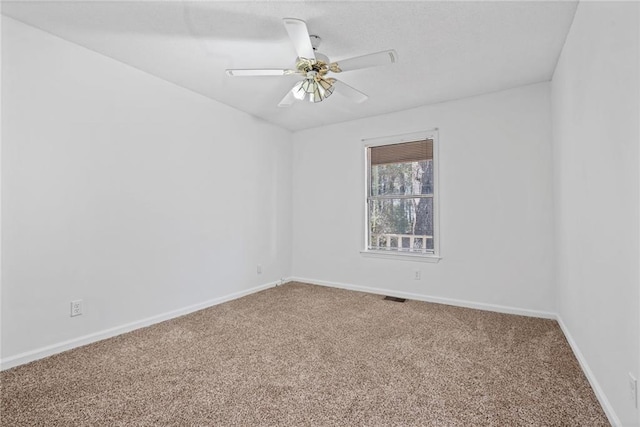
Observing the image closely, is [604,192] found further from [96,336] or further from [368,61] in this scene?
[96,336]

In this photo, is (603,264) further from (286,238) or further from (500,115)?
(286,238)

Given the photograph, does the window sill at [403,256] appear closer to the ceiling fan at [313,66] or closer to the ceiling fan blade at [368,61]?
the ceiling fan at [313,66]

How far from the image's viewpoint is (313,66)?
2.29m

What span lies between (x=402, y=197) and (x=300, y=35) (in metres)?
2.64

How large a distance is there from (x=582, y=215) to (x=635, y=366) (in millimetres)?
1072

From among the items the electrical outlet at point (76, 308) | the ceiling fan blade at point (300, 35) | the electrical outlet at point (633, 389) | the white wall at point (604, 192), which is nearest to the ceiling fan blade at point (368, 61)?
the ceiling fan blade at point (300, 35)

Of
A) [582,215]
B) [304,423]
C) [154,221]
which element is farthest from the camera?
[154,221]

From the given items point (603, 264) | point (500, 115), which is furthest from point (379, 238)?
point (603, 264)

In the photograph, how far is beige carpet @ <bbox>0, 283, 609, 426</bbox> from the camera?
1.63 metres

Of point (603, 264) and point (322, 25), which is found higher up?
point (322, 25)

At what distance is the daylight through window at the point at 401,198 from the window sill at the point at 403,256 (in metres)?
0.09

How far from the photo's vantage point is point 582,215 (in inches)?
80.8

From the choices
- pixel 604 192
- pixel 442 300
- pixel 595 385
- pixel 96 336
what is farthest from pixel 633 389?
pixel 96 336

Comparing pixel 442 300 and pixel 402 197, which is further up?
pixel 402 197
